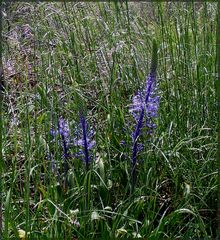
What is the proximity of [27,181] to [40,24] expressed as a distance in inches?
48.4

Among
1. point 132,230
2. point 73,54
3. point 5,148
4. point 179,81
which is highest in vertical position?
point 73,54

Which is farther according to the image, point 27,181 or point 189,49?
point 189,49

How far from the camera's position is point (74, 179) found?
2.31 meters

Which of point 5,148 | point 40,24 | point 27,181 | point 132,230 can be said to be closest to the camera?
point 27,181

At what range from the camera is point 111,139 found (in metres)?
2.55

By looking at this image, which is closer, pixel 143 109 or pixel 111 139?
Result: pixel 143 109

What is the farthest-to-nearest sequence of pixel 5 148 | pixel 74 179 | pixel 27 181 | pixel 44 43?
pixel 44 43, pixel 5 148, pixel 74 179, pixel 27 181

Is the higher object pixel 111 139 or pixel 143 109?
pixel 143 109

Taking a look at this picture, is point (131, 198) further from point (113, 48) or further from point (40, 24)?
point (40, 24)

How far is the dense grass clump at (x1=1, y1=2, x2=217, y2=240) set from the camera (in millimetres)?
2098

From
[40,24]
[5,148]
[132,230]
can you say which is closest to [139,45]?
[40,24]

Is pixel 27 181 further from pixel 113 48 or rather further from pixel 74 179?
pixel 113 48

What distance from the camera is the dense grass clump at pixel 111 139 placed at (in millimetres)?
2098

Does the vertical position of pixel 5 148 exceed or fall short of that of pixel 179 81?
it falls short
